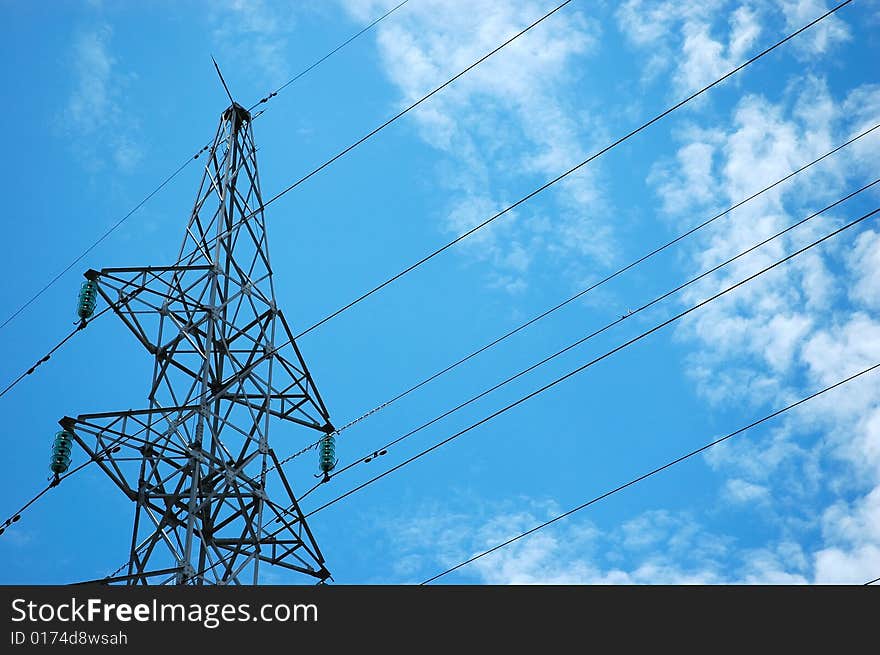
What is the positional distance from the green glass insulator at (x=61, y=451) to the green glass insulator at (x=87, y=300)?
2339 mm

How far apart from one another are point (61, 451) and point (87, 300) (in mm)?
2804

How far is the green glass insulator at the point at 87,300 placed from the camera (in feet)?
60.4

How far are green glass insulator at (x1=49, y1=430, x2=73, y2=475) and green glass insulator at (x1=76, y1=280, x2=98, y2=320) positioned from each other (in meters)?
2.34

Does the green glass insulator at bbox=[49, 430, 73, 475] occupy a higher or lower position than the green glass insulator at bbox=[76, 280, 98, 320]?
lower

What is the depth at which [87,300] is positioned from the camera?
726 inches

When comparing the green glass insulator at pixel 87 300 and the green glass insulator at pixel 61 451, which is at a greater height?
the green glass insulator at pixel 87 300

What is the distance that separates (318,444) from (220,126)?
7.13 m

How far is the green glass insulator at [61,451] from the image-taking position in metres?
17.0

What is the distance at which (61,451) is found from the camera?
1697 centimetres

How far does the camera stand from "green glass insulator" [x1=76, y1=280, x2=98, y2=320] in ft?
60.4
